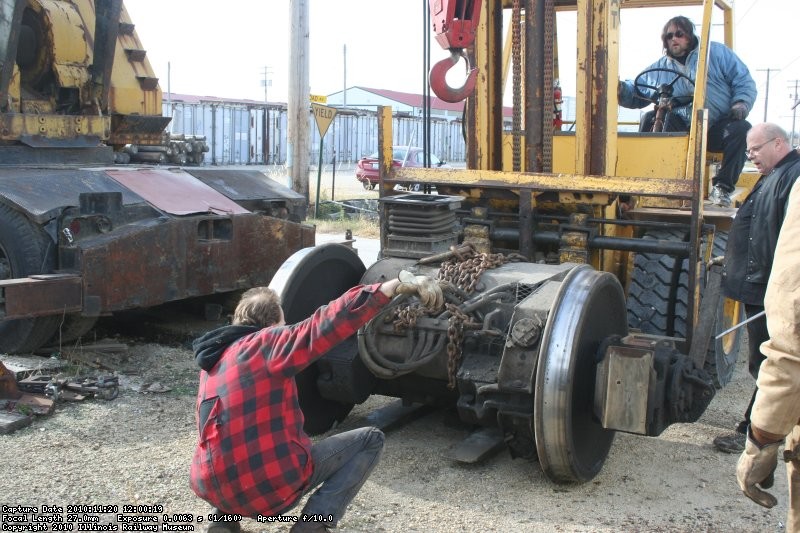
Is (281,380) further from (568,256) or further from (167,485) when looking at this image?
(568,256)

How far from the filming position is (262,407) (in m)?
3.36

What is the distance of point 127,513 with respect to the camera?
3953 millimetres

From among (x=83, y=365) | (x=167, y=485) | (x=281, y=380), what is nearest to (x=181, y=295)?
(x=83, y=365)

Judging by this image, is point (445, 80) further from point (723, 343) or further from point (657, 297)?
point (723, 343)

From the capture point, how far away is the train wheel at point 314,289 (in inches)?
191

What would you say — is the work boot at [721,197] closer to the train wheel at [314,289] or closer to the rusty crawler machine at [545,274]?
the rusty crawler machine at [545,274]

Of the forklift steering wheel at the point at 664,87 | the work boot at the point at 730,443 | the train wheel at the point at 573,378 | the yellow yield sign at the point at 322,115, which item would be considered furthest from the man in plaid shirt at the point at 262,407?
the yellow yield sign at the point at 322,115

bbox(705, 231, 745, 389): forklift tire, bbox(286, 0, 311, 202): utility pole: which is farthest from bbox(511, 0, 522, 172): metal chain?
bbox(286, 0, 311, 202): utility pole

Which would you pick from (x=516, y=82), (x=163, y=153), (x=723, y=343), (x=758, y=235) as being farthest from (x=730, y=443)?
(x=163, y=153)

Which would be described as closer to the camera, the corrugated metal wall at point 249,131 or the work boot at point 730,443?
the work boot at point 730,443

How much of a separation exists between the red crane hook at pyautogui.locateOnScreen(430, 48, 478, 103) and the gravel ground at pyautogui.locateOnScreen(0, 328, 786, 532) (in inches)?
70.2

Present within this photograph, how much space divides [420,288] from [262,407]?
74 centimetres

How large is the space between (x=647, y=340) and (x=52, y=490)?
2767 millimetres

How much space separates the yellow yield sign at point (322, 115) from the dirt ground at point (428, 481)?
985 cm
